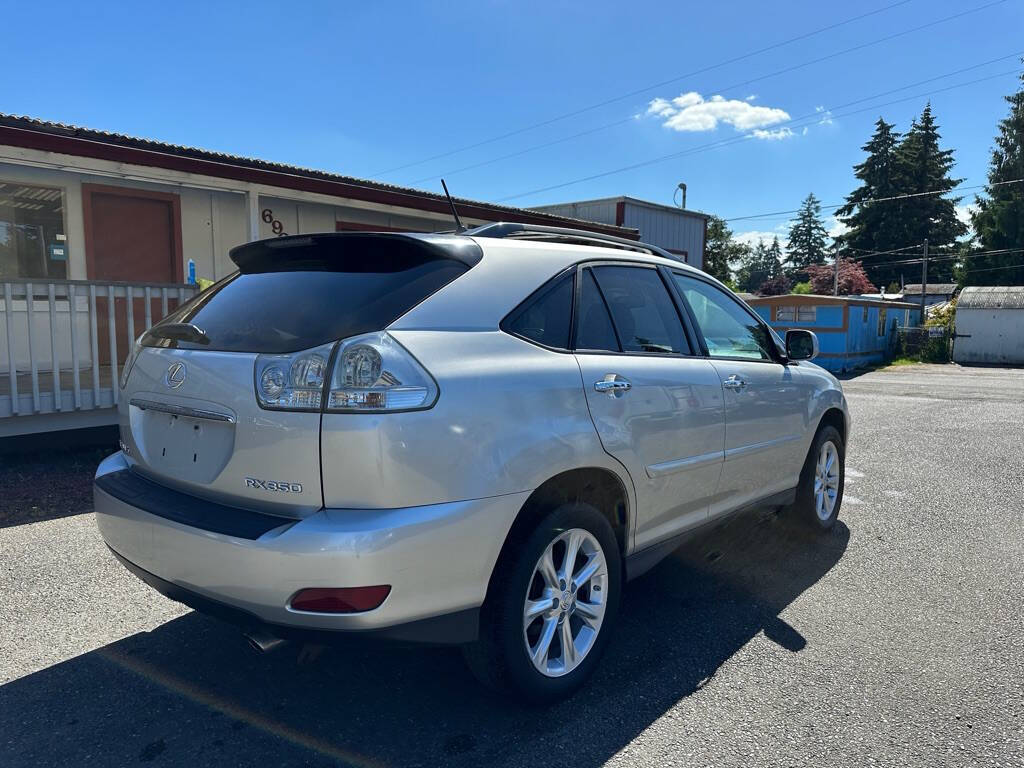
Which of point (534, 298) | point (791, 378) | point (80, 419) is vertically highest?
point (534, 298)

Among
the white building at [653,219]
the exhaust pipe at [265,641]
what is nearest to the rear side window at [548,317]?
the exhaust pipe at [265,641]

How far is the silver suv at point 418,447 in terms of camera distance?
2.08 meters

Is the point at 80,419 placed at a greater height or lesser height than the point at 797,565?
greater

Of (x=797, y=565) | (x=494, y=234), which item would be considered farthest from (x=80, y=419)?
(x=797, y=565)

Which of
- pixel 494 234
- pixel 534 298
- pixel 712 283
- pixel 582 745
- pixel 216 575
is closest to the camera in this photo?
pixel 216 575

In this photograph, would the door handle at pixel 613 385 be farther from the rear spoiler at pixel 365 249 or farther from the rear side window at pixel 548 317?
the rear spoiler at pixel 365 249

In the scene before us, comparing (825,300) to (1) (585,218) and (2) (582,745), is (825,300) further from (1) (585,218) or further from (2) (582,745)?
(2) (582,745)

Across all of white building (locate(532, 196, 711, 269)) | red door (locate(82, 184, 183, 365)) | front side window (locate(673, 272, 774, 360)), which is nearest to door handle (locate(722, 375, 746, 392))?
front side window (locate(673, 272, 774, 360))

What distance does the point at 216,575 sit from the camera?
2182 millimetres

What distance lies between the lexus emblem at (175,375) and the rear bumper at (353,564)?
1.39 feet

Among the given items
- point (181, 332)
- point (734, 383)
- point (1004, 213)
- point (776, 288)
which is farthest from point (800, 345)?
point (776, 288)

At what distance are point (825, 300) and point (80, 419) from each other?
21.9 m

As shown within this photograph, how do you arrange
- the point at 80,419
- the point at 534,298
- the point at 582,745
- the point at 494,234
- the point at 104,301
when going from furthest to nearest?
the point at 104,301, the point at 80,419, the point at 494,234, the point at 534,298, the point at 582,745

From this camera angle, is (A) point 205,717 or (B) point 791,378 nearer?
(A) point 205,717
